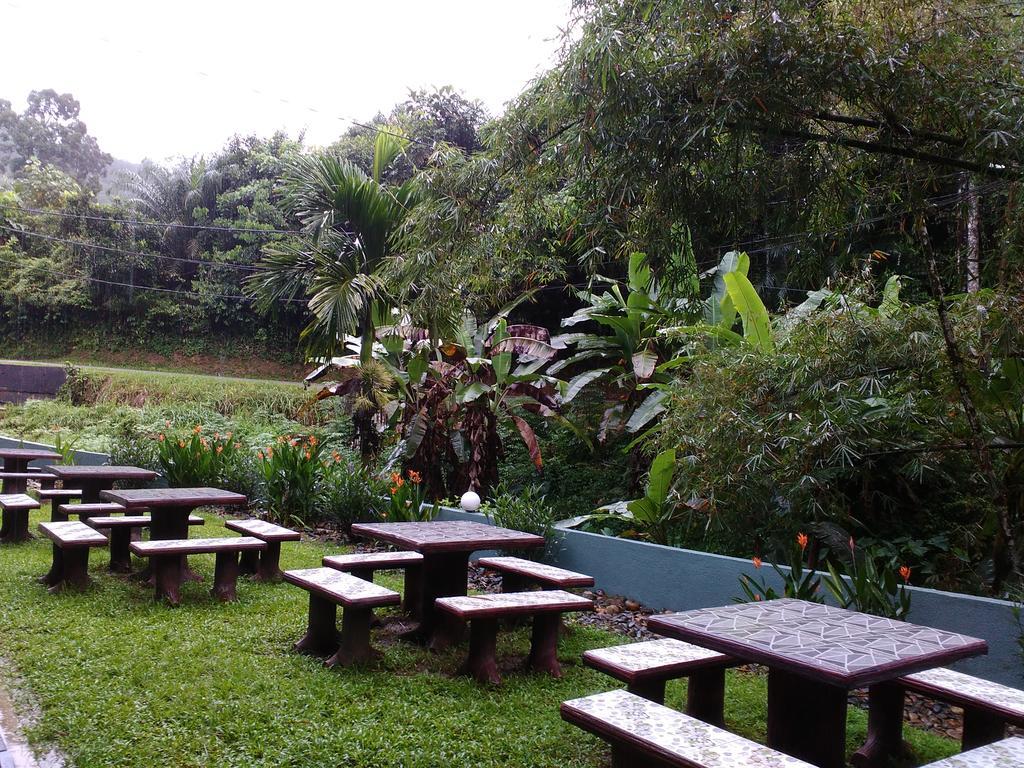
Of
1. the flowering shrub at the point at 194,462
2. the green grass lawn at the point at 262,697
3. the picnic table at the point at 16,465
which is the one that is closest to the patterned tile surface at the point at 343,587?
the green grass lawn at the point at 262,697

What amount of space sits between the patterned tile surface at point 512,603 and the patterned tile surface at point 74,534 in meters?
2.79

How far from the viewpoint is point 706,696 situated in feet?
12.1

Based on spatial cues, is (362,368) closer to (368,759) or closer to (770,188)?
(770,188)

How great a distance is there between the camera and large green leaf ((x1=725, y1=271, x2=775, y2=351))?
6.06m

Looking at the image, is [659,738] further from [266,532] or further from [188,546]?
[266,532]

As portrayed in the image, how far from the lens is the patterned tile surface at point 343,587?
4096 mm

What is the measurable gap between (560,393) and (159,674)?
562cm

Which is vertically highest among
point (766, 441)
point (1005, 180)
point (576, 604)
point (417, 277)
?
point (1005, 180)

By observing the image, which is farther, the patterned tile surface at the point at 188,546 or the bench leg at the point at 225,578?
the bench leg at the point at 225,578

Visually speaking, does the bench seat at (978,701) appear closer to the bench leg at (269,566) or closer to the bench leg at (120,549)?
the bench leg at (269,566)

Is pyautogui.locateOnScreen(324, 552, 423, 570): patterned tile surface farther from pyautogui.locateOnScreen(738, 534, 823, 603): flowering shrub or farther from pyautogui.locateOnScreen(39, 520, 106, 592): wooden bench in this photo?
pyautogui.locateOnScreen(738, 534, 823, 603): flowering shrub

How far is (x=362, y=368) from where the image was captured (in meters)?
9.09

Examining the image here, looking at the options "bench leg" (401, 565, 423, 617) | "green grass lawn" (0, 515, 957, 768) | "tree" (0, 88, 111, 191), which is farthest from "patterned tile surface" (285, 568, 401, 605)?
"tree" (0, 88, 111, 191)

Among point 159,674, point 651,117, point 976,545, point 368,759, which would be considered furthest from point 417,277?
point 976,545
